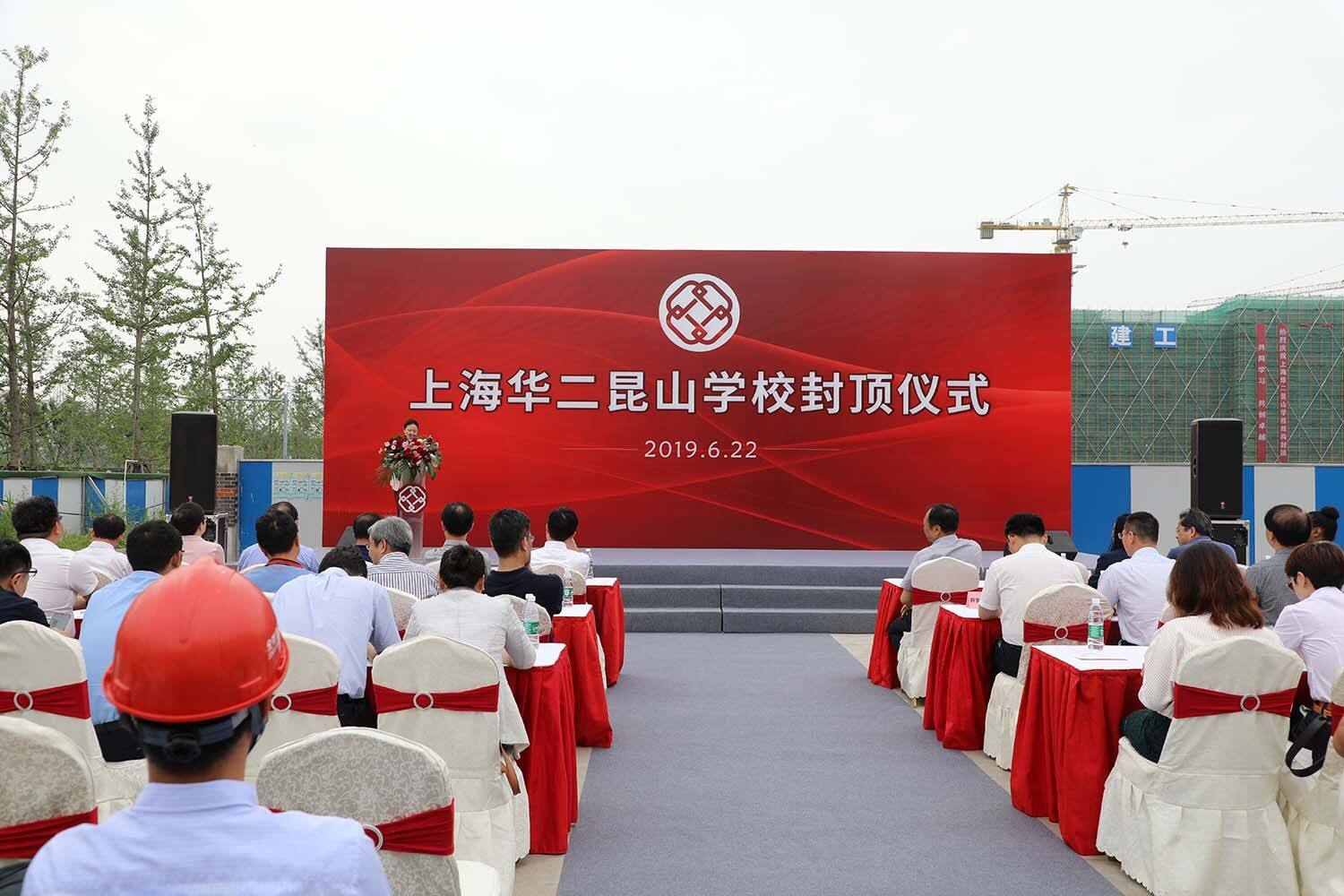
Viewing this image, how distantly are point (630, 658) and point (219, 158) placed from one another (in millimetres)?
12883

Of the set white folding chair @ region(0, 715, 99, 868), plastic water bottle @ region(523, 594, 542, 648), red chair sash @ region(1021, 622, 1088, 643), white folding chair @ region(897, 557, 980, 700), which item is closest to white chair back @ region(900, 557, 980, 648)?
white folding chair @ region(897, 557, 980, 700)

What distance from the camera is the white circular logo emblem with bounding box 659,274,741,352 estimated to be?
10688 mm

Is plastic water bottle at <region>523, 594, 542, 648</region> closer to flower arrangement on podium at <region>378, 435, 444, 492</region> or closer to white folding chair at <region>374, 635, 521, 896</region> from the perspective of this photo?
white folding chair at <region>374, 635, 521, 896</region>

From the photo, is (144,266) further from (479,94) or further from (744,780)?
(744,780)

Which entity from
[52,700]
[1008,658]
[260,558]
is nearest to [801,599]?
[1008,658]

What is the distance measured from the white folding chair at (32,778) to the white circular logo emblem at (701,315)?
9.03 meters

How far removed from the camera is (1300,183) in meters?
13.8

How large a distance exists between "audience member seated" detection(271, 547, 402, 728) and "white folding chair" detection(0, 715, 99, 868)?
143 centimetres

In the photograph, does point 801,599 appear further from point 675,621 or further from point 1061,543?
point 1061,543

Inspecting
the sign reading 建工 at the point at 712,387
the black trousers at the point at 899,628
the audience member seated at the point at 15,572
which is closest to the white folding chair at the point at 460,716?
the audience member seated at the point at 15,572

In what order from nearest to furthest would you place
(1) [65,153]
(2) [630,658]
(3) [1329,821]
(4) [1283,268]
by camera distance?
(3) [1329,821] → (2) [630,658] → (1) [65,153] → (4) [1283,268]

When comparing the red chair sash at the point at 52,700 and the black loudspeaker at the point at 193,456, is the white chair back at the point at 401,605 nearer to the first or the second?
the red chair sash at the point at 52,700

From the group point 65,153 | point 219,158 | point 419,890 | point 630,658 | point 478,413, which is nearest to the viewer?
point 419,890

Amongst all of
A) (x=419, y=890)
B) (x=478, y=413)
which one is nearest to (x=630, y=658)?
(x=478, y=413)
